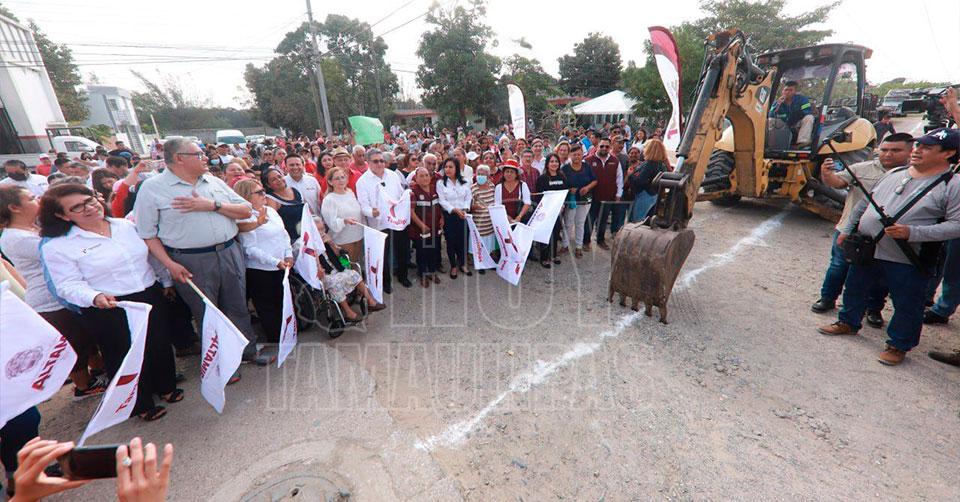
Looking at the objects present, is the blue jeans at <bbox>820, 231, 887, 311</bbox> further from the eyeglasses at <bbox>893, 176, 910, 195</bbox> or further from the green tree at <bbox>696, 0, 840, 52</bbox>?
the green tree at <bbox>696, 0, 840, 52</bbox>

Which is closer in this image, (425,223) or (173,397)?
(173,397)

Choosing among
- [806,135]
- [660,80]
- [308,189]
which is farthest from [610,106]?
[308,189]

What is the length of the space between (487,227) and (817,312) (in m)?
3.93

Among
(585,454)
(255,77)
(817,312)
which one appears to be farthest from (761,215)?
(255,77)

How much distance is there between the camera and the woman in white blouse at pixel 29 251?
2611 mm

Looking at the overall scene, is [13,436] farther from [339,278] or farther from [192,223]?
[339,278]

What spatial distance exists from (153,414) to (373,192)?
2.91m

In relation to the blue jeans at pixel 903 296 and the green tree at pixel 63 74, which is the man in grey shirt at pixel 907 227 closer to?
the blue jeans at pixel 903 296

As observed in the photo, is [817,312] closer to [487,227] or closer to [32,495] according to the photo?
[487,227]

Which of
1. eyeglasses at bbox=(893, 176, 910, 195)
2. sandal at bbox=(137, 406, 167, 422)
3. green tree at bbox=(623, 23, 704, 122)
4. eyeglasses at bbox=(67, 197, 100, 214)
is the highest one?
green tree at bbox=(623, 23, 704, 122)

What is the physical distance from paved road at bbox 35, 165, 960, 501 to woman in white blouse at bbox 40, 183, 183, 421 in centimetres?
37

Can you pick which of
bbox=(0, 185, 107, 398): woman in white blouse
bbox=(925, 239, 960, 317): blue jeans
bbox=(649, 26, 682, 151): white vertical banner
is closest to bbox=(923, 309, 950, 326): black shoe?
bbox=(925, 239, 960, 317): blue jeans

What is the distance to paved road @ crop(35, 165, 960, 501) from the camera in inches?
93.0

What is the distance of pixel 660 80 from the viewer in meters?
23.5
